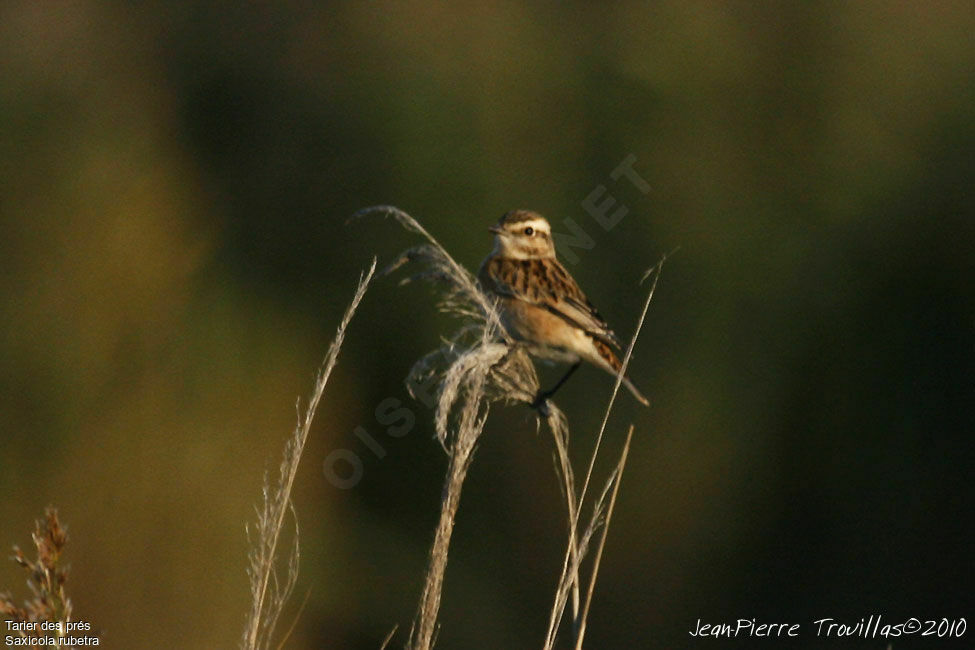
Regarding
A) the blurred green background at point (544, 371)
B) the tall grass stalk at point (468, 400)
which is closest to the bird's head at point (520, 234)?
the tall grass stalk at point (468, 400)

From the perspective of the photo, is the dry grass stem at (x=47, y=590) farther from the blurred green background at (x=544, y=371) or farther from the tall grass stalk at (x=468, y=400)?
the blurred green background at (x=544, y=371)

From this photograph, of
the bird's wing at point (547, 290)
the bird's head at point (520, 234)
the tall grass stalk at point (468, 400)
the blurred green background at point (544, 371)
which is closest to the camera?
the tall grass stalk at point (468, 400)

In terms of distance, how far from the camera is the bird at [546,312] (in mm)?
4988

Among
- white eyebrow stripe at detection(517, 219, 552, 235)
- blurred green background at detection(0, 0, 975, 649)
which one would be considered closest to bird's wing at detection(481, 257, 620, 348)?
white eyebrow stripe at detection(517, 219, 552, 235)

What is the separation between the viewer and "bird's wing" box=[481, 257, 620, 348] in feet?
16.2

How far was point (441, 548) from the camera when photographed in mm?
2734

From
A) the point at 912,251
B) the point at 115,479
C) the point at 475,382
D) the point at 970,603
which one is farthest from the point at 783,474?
the point at 475,382

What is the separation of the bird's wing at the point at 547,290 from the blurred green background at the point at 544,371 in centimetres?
208

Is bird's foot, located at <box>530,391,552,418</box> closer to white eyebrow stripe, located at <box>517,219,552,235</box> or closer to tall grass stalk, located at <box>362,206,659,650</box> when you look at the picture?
tall grass stalk, located at <box>362,206,659,650</box>

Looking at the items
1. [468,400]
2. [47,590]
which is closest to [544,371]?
[468,400]

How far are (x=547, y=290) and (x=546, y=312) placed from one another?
0.35 feet

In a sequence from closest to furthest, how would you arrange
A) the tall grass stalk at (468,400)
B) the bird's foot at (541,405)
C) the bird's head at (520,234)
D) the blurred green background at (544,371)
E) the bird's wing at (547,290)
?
the tall grass stalk at (468,400) < the bird's foot at (541,405) < the bird's wing at (547,290) < the bird's head at (520,234) < the blurred green background at (544,371)

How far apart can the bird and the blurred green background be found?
2059 mm

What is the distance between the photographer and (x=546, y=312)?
505 cm
